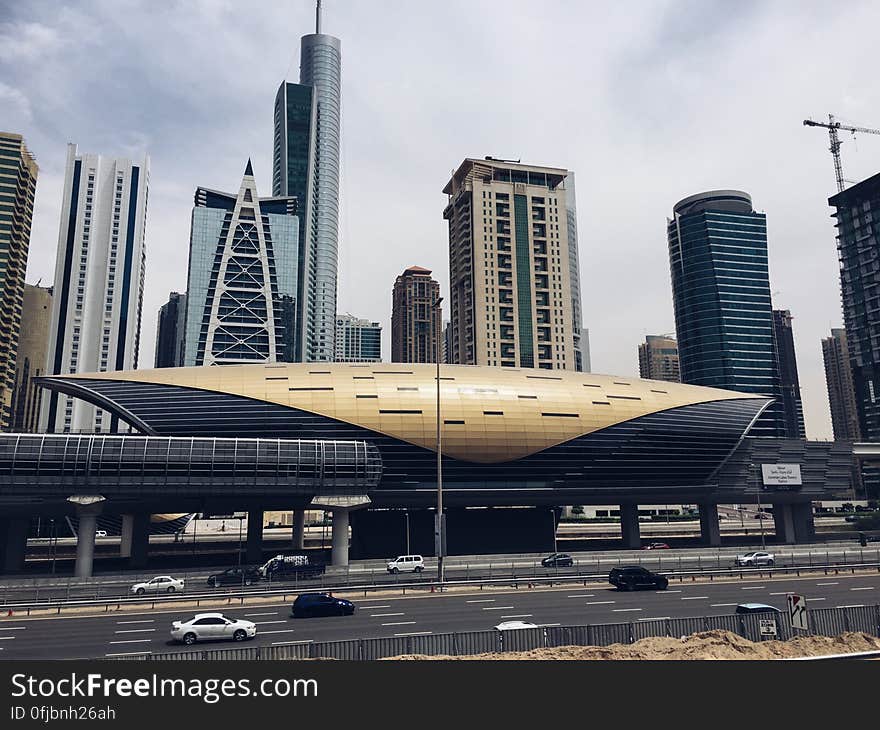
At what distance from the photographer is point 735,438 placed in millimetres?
98938

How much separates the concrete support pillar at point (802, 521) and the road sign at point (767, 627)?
3619 inches

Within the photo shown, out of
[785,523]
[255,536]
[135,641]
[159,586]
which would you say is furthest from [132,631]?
[785,523]

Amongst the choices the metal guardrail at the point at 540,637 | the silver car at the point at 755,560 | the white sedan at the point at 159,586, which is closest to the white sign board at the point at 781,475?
the silver car at the point at 755,560

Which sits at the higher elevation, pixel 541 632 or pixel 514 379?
pixel 514 379

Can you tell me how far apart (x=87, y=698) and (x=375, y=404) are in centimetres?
7176

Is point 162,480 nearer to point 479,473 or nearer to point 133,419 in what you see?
point 133,419

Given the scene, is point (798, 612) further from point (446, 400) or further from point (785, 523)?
point (785, 523)

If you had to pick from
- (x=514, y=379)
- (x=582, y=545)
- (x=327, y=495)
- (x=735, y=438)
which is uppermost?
(x=514, y=379)

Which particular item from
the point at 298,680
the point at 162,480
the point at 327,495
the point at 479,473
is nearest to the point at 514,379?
the point at 479,473

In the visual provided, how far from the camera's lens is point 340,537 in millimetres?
75438

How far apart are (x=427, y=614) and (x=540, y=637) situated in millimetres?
16378

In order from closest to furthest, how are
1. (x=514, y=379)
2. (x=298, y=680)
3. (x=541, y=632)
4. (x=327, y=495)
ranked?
(x=298, y=680)
(x=541, y=632)
(x=327, y=495)
(x=514, y=379)

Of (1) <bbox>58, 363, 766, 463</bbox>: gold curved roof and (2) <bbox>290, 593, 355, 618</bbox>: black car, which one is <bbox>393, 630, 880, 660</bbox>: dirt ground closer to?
(2) <bbox>290, 593, 355, 618</bbox>: black car

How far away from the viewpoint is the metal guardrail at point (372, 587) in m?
46.2
